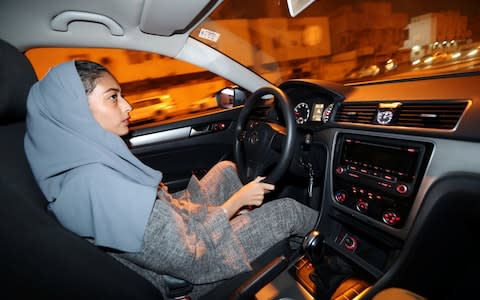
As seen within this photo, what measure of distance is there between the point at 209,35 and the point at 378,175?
1.70 m

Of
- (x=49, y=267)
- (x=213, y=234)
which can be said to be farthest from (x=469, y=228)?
(x=49, y=267)

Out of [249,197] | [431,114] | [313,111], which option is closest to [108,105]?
[249,197]

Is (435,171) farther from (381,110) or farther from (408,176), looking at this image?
(381,110)

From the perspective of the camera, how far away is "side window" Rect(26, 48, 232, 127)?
2947 mm

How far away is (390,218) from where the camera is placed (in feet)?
4.43

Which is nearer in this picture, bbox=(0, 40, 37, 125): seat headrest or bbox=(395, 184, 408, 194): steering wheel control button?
bbox=(0, 40, 37, 125): seat headrest

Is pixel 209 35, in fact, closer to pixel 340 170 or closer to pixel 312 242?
pixel 340 170

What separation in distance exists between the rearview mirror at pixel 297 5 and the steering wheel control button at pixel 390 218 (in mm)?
1260

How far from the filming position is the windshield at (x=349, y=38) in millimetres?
1785

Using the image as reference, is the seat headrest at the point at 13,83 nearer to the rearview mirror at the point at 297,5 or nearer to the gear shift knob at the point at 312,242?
the gear shift knob at the point at 312,242

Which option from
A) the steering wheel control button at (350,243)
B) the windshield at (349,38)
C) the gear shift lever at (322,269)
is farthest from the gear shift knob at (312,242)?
the windshield at (349,38)

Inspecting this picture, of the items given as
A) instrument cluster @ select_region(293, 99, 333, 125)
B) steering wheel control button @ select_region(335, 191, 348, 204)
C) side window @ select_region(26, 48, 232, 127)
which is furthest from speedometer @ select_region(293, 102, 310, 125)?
side window @ select_region(26, 48, 232, 127)

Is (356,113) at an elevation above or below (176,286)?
above

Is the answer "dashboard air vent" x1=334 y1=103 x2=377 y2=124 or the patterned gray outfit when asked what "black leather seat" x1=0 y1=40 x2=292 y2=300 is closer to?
the patterned gray outfit
